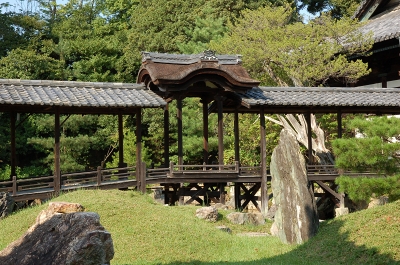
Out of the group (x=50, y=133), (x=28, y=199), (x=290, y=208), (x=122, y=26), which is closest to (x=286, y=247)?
(x=290, y=208)

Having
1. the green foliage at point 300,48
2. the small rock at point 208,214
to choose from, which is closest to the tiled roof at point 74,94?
the small rock at point 208,214

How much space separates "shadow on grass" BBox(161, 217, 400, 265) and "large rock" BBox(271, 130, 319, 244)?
0.36 meters

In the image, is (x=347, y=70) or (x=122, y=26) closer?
(x=347, y=70)

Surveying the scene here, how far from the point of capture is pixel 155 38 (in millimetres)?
34750

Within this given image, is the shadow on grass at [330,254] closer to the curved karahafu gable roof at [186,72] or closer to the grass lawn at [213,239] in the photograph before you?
the grass lawn at [213,239]

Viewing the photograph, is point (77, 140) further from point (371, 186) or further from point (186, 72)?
point (371, 186)

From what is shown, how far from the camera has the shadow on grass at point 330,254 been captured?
35.6ft

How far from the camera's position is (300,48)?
2406cm

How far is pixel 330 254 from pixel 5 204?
8878 mm

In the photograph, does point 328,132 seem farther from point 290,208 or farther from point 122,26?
point 122,26

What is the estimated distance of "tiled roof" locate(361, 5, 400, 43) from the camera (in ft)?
68.7

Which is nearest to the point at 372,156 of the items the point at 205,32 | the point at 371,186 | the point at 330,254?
the point at 371,186

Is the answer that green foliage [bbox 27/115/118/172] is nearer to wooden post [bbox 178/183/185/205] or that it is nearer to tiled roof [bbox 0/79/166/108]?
tiled roof [bbox 0/79/166/108]

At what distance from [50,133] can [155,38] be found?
828 cm
